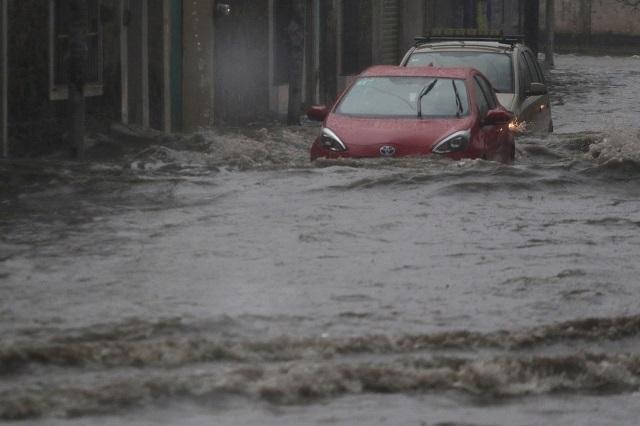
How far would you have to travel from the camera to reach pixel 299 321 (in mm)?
8984

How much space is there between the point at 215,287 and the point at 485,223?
3.65m

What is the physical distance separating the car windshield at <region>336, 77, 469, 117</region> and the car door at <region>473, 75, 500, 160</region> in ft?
0.70

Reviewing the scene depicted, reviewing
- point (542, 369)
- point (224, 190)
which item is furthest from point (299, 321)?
point (224, 190)

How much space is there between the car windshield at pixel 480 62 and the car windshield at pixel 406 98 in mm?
3497

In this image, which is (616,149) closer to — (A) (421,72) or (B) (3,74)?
(A) (421,72)

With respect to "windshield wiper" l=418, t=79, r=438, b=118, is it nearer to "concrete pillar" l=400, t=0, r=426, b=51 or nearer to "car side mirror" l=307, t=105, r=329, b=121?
"car side mirror" l=307, t=105, r=329, b=121

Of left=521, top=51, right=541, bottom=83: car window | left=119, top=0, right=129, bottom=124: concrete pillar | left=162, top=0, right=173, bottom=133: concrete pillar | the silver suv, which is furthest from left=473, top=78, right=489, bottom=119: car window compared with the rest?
left=162, top=0, right=173, bottom=133: concrete pillar

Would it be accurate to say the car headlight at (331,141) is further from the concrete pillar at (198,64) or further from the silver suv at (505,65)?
the concrete pillar at (198,64)

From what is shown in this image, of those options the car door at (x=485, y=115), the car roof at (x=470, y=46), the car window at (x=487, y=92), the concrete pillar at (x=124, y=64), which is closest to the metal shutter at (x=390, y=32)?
the car roof at (x=470, y=46)

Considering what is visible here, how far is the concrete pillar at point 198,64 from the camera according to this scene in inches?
881

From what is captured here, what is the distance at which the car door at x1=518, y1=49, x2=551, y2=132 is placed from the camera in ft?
63.0

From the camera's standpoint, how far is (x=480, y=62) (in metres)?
20.1

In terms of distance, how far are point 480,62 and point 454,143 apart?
5156mm

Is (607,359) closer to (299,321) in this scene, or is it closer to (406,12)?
(299,321)
